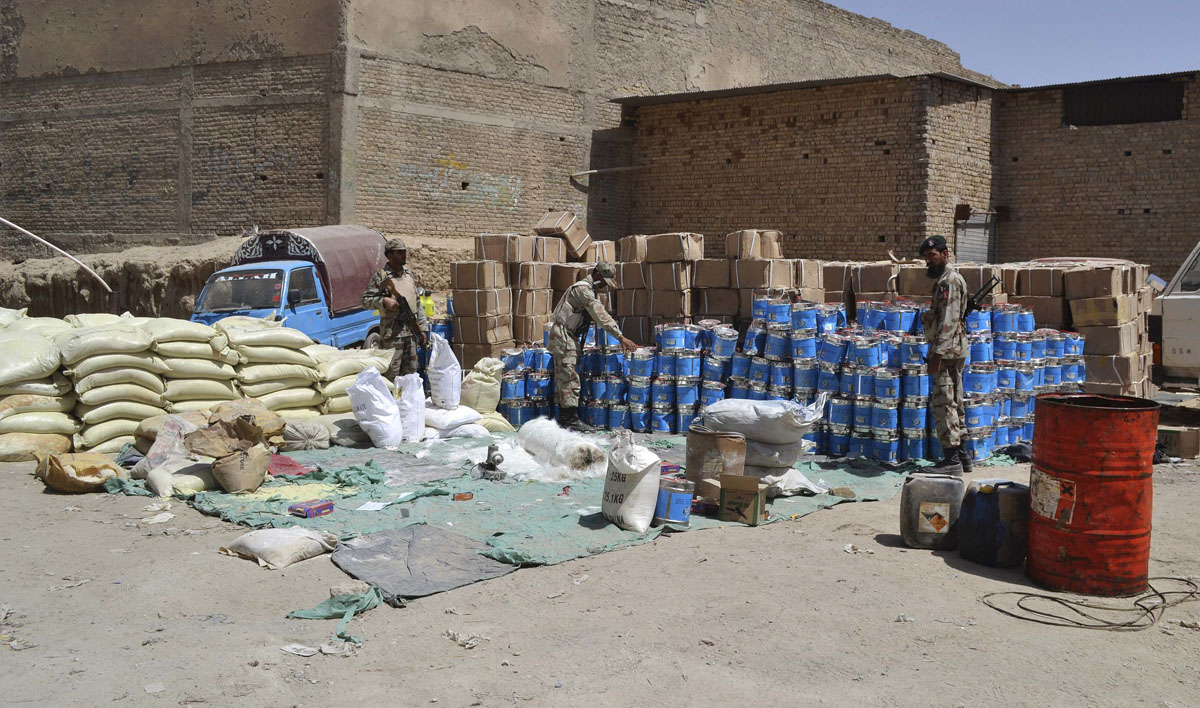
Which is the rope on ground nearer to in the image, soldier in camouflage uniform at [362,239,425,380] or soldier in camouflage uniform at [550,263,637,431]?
soldier in camouflage uniform at [550,263,637,431]

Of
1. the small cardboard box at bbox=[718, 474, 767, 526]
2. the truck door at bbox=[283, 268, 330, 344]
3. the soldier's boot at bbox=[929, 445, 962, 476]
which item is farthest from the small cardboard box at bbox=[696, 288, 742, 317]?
the truck door at bbox=[283, 268, 330, 344]

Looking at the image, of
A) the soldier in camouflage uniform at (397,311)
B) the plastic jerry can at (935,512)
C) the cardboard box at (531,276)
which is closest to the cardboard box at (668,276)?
the cardboard box at (531,276)

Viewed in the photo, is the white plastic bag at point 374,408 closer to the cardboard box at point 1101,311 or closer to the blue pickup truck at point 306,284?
the blue pickup truck at point 306,284

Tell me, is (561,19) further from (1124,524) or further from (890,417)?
(1124,524)

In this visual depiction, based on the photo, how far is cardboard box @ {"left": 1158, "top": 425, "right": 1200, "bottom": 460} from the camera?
8914mm

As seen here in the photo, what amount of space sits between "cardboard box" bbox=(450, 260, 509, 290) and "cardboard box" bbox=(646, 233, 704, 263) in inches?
71.6

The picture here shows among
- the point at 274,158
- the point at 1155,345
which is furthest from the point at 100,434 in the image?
the point at 274,158

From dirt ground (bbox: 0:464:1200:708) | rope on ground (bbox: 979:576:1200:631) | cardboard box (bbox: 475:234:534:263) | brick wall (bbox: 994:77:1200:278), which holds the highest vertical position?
brick wall (bbox: 994:77:1200:278)

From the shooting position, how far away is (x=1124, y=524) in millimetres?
4949

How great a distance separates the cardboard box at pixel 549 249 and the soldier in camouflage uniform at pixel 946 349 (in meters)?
5.31

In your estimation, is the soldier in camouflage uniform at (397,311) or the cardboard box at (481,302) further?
the cardboard box at (481,302)

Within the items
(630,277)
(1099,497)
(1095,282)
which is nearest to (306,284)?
(630,277)

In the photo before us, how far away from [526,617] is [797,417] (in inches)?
126

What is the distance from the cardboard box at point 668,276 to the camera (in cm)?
1095
